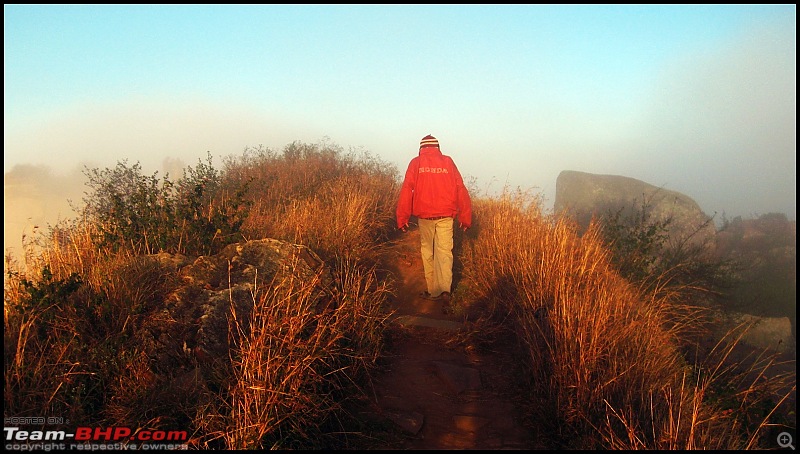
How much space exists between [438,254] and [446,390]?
2.86 meters

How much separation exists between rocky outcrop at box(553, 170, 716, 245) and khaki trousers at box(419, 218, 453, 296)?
15184 mm

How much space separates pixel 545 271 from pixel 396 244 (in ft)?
13.6

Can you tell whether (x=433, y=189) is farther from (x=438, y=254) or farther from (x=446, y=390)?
(x=446, y=390)

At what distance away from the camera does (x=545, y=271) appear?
5164 millimetres

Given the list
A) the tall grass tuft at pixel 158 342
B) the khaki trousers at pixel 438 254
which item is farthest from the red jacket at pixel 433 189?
the tall grass tuft at pixel 158 342

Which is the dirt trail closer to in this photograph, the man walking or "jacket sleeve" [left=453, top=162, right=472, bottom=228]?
the man walking

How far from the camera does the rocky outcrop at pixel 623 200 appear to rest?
68.4 feet

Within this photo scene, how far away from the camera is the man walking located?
6527 mm

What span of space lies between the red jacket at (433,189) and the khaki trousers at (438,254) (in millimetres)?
198

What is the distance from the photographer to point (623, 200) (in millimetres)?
23594

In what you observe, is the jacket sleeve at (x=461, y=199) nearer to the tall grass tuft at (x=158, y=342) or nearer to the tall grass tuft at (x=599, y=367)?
the tall grass tuft at (x=599, y=367)

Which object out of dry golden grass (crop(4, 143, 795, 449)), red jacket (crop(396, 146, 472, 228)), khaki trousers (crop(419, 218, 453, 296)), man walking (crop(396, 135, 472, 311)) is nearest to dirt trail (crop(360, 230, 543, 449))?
dry golden grass (crop(4, 143, 795, 449))

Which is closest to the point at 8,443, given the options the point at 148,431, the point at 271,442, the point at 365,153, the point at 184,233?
the point at 148,431

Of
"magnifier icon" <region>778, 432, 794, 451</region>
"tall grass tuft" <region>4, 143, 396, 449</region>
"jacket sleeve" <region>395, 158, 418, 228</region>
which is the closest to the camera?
"tall grass tuft" <region>4, 143, 396, 449</region>
